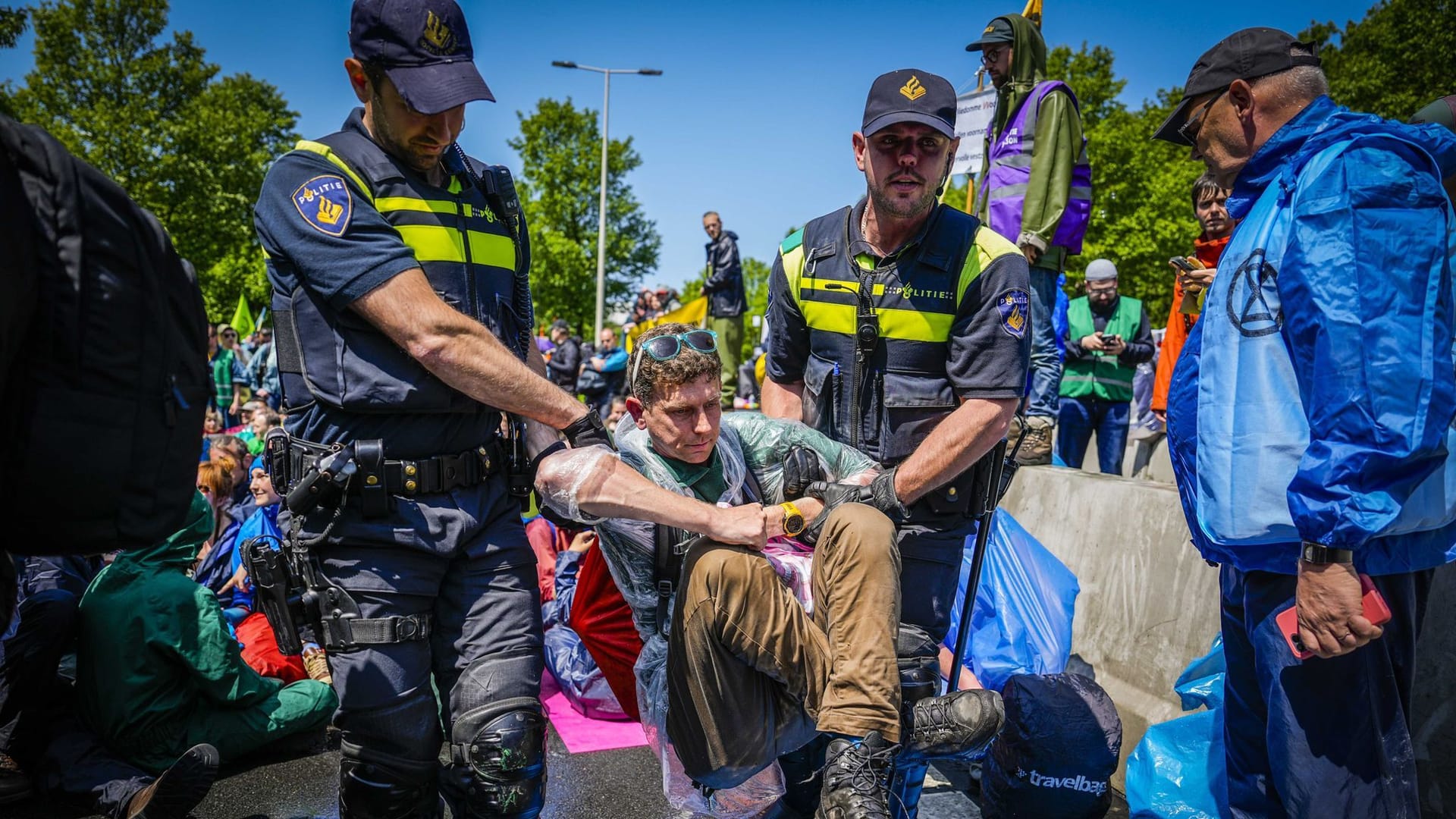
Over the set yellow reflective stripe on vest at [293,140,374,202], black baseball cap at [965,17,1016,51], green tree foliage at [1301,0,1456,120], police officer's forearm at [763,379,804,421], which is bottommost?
police officer's forearm at [763,379,804,421]

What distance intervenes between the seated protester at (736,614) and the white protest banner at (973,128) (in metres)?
3.51

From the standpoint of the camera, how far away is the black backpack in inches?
53.4

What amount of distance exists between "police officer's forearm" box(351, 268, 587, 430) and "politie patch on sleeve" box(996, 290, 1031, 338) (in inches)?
56.6

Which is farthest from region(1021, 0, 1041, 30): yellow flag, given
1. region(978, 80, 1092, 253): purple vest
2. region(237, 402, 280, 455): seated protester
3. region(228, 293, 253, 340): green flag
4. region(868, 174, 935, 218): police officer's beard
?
region(228, 293, 253, 340): green flag

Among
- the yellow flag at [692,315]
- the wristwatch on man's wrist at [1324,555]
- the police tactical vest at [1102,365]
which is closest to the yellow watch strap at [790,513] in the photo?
the wristwatch on man's wrist at [1324,555]

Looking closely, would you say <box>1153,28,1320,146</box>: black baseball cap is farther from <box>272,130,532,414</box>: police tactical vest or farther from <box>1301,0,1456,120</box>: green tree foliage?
<box>1301,0,1456,120</box>: green tree foliage

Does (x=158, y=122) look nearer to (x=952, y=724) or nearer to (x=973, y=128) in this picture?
(x=973, y=128)

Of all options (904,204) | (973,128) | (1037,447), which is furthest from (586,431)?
(973,128)

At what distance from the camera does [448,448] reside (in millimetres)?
2414

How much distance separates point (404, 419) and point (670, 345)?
2.70 ft

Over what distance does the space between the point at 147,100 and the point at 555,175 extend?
13335 mm

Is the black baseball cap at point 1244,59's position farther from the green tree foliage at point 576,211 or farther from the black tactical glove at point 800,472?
the green tree foliage at point 576,211

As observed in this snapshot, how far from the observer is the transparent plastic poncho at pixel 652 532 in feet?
8.87

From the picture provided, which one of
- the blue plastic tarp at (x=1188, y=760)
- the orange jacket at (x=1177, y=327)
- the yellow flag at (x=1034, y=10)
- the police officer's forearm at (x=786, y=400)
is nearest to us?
the blue plastic tarp at (x=1188, y=760)
